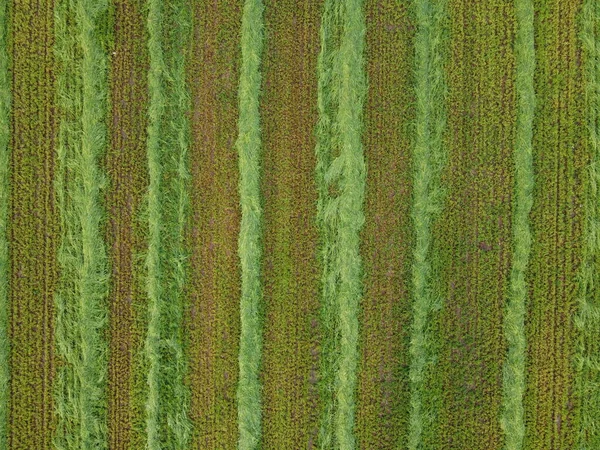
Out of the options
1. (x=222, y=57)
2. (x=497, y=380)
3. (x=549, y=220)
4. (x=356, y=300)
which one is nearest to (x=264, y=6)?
(x=222, y=57)

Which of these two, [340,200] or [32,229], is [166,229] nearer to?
[32,229]

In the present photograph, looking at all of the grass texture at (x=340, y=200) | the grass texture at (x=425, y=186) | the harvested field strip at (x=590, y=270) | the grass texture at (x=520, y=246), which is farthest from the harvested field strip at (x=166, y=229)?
the harvested field strip at (x=590, y=270)

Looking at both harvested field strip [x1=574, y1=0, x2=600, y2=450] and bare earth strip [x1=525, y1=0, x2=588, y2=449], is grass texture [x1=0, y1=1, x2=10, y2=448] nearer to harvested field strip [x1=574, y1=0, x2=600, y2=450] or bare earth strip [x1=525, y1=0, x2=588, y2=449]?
bare earth strip [x1=525, y1=0, x2=588, y2=449]

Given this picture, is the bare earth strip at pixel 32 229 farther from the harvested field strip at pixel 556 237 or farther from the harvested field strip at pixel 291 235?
the harvested field strip at pixel 556 237

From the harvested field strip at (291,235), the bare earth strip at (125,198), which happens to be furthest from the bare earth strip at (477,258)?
the bare earth strip at (125,198)

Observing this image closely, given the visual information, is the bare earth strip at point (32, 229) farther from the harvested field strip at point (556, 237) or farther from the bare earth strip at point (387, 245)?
the harvested field strip at point (556, 237)

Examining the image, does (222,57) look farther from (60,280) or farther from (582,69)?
(582,69)

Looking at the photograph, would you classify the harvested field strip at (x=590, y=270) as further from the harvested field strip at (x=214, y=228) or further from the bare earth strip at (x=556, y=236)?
the harvested field strip at (x=214, y=228)

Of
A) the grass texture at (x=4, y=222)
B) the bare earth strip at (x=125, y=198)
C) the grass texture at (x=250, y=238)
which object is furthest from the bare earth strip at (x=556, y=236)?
the grass texture at (x=4, y=222)
